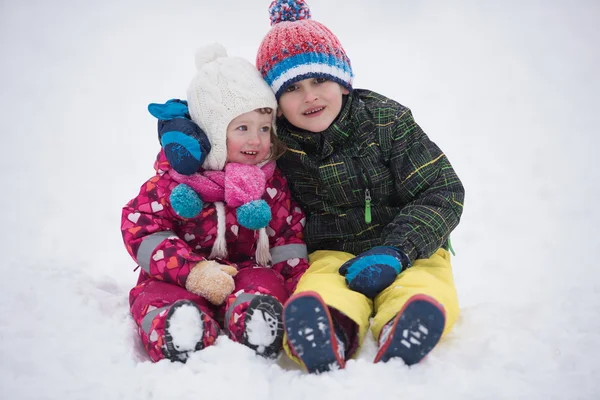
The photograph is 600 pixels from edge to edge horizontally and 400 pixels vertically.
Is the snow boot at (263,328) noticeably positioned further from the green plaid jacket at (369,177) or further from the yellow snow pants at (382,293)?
the green plaid jacket at (369,177)

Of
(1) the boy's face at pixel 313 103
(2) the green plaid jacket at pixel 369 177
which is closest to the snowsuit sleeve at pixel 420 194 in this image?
(2) the green plaid jacket at pixel 369 177

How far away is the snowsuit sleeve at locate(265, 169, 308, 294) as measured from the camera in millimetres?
2227

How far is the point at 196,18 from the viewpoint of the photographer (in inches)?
360

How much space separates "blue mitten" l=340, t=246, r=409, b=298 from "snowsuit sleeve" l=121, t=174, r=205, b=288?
57 cm

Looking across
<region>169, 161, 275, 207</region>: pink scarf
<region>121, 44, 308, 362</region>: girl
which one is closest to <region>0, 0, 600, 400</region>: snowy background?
<region>121, 44, 308, 362</region>: girl

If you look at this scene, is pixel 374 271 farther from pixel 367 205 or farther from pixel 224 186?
pixel 224 186

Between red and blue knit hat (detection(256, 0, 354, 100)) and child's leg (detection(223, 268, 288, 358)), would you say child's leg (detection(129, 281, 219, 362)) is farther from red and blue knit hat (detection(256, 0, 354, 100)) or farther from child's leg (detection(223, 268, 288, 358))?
red and blue knit hat (detection(256, 0, 354, 100))

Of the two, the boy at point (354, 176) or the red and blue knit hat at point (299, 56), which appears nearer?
the boy at point (354, 176)

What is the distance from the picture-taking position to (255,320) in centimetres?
165

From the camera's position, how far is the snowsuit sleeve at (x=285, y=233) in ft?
7.30

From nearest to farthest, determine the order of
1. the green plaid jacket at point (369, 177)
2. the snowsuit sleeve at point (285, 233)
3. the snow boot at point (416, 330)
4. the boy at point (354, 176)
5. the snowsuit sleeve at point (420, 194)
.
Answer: the snow boot at point (416, 330), the boy at point (354, 176), the snowsuit sleeve at point (420, 194), the green plaid jacket at point (369, 177), the snowsuit sleeve at point (285, 233)

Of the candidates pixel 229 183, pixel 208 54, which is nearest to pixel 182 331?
pixel 229 183
